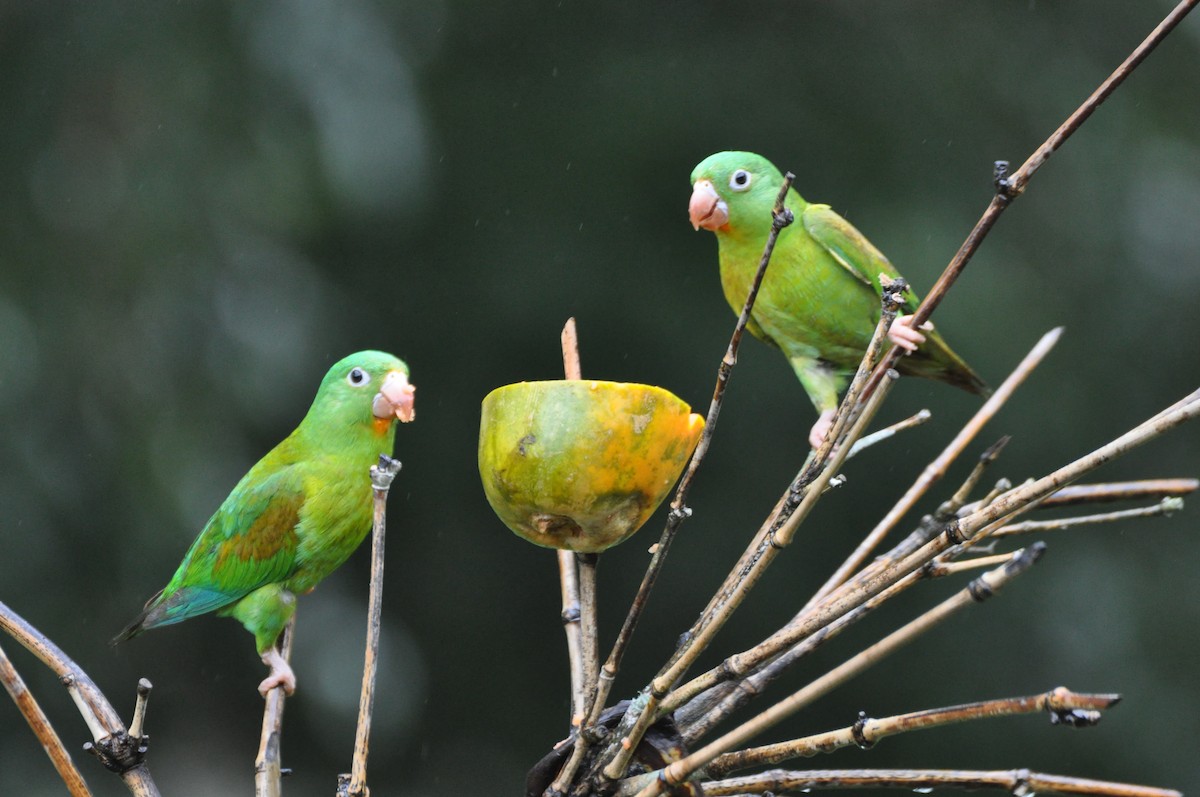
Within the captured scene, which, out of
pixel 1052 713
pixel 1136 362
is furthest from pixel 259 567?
pixel 1136 362

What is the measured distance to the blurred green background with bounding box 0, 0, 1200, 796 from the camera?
10.1 ft

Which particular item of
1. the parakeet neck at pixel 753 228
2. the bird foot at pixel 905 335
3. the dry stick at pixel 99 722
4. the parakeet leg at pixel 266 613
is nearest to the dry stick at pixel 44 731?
the dry stick at pixel 99 722

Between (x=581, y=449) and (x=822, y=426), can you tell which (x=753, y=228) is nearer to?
(x=822, y=426)

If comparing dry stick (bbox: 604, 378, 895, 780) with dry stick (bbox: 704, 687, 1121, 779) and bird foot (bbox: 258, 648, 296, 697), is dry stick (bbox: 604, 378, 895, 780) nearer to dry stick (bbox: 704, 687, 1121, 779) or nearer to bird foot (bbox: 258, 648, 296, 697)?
dry stick (bbox: 704, 687, 1121, 779)

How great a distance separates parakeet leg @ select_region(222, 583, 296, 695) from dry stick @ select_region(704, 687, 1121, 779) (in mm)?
542

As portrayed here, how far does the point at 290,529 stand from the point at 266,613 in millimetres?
86

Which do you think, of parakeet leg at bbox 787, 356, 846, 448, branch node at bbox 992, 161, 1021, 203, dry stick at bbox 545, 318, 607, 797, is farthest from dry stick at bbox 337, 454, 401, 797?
parakeet leg at bbox 787, 356, 846, 448

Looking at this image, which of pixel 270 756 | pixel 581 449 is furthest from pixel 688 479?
pixel 270 756

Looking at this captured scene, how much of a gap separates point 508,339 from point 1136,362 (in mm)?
1833

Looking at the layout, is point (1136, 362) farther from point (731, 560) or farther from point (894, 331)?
point (894, 331)

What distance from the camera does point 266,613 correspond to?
4.06 ft

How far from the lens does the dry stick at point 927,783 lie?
581 mm

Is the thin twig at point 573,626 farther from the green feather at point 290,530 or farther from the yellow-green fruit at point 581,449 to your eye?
the green feather at point 290,530

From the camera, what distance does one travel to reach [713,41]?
370 cm
